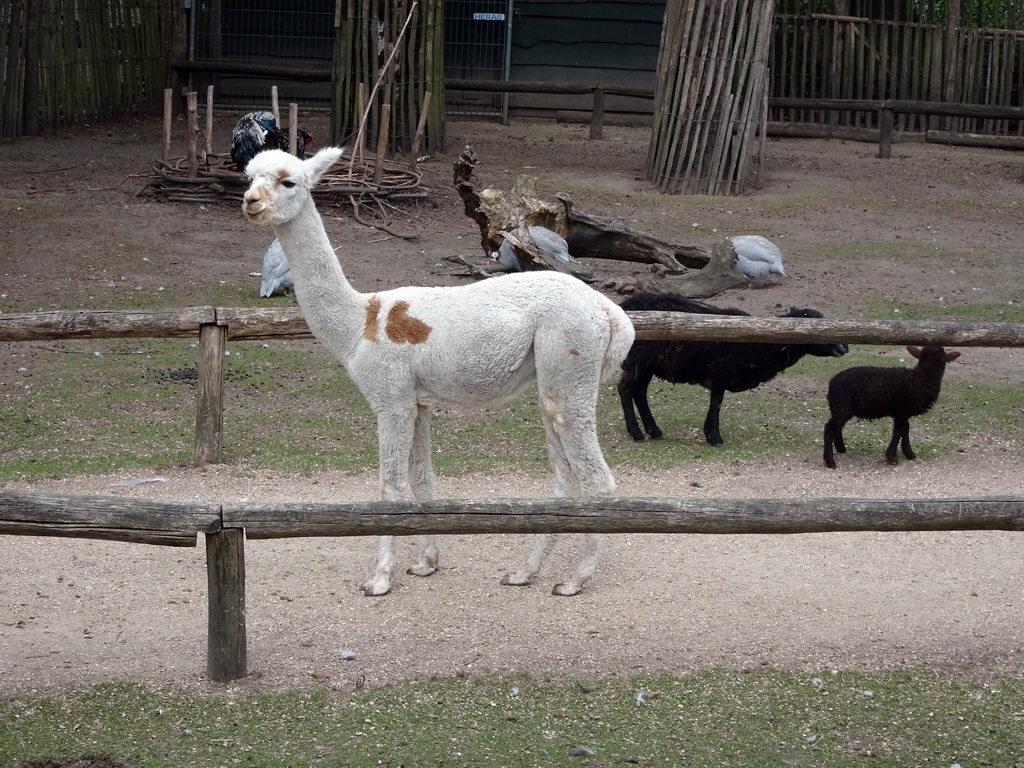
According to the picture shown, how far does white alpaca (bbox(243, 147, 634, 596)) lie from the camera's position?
5.85 metres

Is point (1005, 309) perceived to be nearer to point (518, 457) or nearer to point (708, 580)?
point (518, 457)

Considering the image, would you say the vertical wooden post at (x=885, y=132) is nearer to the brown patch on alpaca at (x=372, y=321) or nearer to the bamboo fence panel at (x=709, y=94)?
the bamboo fence panel at (x=709, y=94)

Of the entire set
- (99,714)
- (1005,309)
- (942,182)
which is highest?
(942,182)

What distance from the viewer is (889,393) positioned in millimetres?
8172

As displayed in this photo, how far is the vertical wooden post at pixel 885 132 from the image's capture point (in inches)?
749

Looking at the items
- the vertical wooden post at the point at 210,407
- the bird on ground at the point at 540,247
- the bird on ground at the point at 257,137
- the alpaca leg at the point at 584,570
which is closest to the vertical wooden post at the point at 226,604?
the alpaca leg at the point at 584,570

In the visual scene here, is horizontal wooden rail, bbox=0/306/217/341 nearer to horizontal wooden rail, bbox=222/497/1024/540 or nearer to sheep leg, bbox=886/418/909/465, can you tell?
horizontal wooden rail, bbox=222/497/1024/540

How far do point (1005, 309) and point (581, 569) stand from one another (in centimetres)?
745

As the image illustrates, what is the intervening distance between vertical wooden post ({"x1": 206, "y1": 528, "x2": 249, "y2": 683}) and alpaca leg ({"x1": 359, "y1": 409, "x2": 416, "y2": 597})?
1.08 metres

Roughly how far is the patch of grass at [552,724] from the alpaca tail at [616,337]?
5.15 ft

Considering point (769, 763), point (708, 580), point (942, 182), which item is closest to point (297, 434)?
point (708, 580)

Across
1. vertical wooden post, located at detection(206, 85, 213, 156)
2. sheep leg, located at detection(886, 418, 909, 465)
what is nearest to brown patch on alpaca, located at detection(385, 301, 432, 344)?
sheep leg, located at detection(886, 418, 909, 465)

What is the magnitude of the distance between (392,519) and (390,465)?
1105mm

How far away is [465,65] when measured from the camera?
22.3 m
